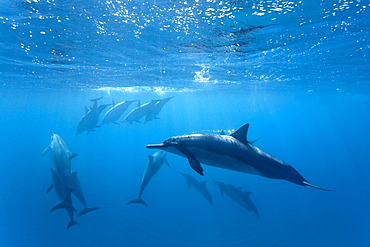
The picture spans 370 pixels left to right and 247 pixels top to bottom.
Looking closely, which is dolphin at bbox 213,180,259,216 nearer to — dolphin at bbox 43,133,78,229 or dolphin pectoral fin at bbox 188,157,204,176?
dolphin at bbox 43,133,78,229

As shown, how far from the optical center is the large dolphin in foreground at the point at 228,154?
4.46 metres

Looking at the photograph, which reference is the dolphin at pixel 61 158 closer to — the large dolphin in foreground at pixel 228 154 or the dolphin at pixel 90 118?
the dolphin at pixel 90 118

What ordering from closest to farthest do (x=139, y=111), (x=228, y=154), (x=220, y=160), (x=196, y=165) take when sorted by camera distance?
1. (x=196, y=165)
2. (x=228, y=154)
3. (x=220, y=160)
4. (x=139, y=111)

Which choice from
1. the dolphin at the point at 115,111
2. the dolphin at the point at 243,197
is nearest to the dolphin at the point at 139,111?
the dolphin at the point at 115,111

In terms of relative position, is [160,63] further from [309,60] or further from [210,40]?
[309,60]

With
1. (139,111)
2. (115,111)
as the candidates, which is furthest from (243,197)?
(115,111)

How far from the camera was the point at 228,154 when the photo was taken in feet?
14.6

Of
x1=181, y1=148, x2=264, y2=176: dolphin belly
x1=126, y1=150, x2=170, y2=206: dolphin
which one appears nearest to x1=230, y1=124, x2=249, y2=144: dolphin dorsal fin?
x1=181, y1=148, x2=264, y2=176: dolphin belly

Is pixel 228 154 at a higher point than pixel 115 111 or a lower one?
higher

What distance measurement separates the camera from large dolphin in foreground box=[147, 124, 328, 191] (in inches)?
175

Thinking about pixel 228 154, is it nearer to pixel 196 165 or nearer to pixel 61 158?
pixel 196 165

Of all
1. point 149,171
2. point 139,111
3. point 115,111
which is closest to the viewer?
point 149,171

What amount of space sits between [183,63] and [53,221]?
15.3 metres

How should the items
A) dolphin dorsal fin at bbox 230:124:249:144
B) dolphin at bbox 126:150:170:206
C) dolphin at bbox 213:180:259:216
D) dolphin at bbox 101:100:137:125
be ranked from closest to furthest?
dolphin dorsal fin at bbox 230:124:249:144
dolphin at bbox 126:150:170:206
dolphin at bbox 213:180:259:216
dolphin at bbox 101:100:137:125
